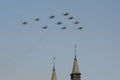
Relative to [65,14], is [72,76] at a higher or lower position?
higher

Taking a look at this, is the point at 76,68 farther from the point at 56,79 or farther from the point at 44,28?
the point at 44,28

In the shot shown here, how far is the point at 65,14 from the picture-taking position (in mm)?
35875

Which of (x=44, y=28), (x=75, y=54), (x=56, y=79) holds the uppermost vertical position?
(x=75, y=54)

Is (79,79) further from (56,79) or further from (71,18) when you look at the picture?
(71,18)

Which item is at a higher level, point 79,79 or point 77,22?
point 79,79

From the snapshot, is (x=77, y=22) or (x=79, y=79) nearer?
(x=77, y=22)

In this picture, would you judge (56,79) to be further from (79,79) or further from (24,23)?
(24,23)

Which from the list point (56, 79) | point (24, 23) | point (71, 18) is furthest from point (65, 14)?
point (56, 79)

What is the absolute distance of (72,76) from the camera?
116 metres

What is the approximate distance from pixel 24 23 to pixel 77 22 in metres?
5.08

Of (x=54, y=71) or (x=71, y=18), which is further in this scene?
(x=54, y=71)

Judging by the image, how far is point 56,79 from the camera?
115 m

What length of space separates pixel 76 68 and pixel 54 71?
281 inches

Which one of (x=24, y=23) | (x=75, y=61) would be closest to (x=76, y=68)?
(x=75, y=61)
